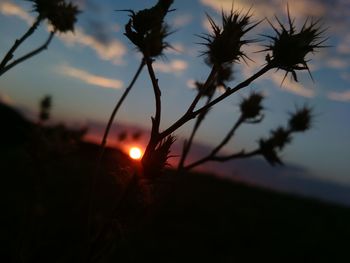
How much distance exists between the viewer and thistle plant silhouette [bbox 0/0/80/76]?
3.56 meters

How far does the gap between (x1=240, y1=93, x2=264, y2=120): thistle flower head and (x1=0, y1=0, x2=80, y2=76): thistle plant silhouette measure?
2608 millimetres

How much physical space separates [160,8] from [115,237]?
1619mm

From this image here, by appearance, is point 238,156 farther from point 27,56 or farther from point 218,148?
point 27,56

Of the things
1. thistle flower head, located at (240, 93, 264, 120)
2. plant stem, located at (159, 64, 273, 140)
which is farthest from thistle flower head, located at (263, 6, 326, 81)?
thistle flower head, located at (240, 93, 264, 120)

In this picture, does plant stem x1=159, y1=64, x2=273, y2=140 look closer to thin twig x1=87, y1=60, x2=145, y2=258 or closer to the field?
thin twig x1=87, y1=60, x2=145, y2=258

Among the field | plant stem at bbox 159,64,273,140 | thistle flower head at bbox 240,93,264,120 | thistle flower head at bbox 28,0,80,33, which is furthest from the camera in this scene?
the field

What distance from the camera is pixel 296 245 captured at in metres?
15.2

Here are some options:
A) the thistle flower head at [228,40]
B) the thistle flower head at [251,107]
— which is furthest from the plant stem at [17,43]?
the thistle flower head at [251,107]

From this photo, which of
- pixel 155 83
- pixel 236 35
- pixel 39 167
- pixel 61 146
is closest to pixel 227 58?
pixel 236 35

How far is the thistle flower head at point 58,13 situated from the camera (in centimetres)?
465

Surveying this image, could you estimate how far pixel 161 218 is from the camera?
603 inches

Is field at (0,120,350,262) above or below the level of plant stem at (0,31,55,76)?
below

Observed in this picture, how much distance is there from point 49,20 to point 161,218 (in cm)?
1102

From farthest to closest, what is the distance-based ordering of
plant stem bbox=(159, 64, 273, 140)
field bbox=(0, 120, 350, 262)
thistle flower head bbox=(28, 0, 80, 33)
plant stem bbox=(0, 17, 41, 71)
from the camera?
field bbox=(0, 120, 350, 262), thistle flower head bbox=(28, 0, 80, 33), plant stem bbox=(0, 17, 41, 71), plant stem bbox=(159, 64, 273, 140)
